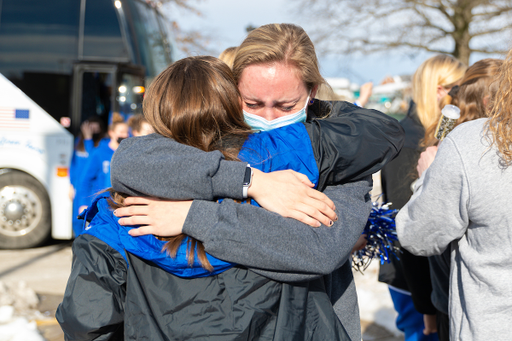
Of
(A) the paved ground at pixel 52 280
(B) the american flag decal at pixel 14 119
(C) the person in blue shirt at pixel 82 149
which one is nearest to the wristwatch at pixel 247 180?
(A) the paved ground at pixel 52 280

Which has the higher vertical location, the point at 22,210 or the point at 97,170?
the point at 97,170

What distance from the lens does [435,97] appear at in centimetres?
299

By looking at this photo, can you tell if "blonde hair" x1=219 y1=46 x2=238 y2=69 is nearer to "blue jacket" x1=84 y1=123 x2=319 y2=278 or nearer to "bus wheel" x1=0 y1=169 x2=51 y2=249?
"blue jacket" x1=84 y1=123 x2=319 y2=278

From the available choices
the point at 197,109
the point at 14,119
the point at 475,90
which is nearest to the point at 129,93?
the point at 14,119

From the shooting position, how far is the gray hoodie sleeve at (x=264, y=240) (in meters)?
1.18

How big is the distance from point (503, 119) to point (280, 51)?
2.40ft

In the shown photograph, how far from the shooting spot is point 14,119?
6.62 m

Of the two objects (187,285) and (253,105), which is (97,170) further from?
(187,285)

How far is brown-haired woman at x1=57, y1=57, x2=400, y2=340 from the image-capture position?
1.23 m

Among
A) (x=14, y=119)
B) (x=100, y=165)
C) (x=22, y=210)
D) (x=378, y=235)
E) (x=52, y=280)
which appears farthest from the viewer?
(x=22, y=210)

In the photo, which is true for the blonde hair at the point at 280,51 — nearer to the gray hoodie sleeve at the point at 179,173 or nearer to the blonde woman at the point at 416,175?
the gray hoodie sleeve at the point at 179,173

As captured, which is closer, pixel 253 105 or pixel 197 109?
pixel 197 109

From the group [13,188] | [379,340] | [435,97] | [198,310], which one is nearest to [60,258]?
[13,188]

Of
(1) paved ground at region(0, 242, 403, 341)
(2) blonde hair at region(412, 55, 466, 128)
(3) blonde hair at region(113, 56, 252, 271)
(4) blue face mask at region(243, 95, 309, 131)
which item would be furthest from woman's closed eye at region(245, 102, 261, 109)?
(1) paved ground at region(0, 242, 403, 341)
